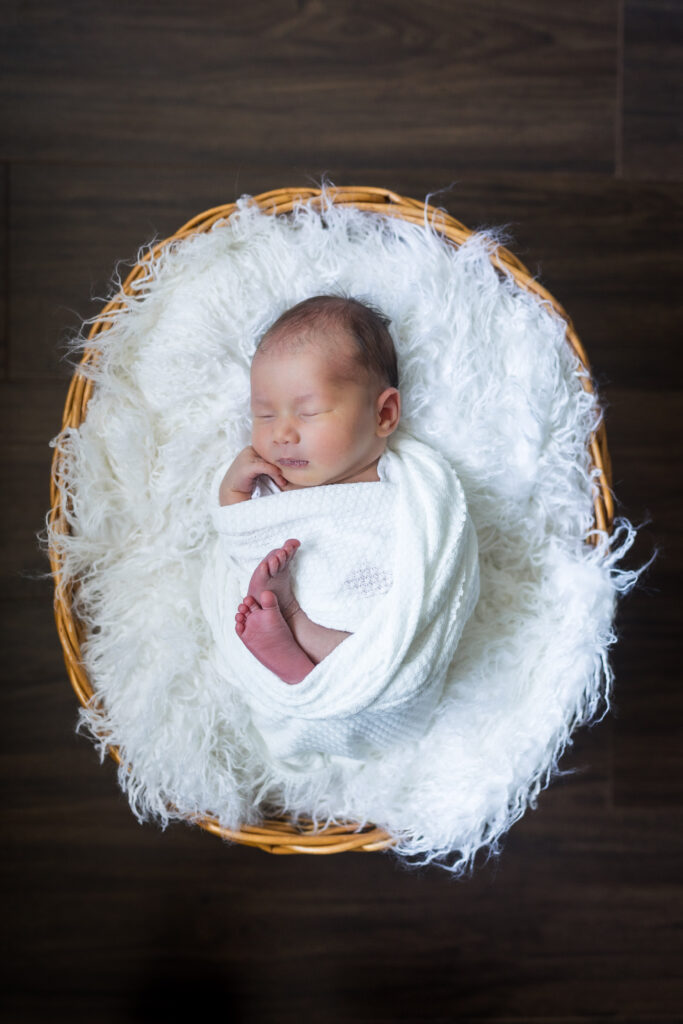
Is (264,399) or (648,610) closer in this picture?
(264,399)

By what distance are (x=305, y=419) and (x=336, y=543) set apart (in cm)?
16

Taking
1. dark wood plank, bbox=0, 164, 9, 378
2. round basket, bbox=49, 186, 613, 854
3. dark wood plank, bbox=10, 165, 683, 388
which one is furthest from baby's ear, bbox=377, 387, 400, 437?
dark wood plank, bbox=0, 164, 9, 378

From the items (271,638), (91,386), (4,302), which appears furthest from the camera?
(4,302)

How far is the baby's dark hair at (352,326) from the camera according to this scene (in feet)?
3.18

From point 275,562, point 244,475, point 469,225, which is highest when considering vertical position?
point 469,225

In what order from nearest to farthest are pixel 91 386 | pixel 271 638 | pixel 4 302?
pixel 271 638, pixel 91 386, pixel 4 302

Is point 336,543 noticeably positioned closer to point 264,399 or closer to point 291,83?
point 264,399

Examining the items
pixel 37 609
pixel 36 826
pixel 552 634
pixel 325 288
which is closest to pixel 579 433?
pixel 552 634

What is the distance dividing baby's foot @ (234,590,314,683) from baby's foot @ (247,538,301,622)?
1 cm

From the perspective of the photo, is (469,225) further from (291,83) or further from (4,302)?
(4,302)

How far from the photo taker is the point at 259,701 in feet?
3.35

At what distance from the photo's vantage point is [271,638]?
948 mm

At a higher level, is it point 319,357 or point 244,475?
point 319,357

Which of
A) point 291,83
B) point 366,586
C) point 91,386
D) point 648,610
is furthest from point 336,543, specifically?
point 291,83
